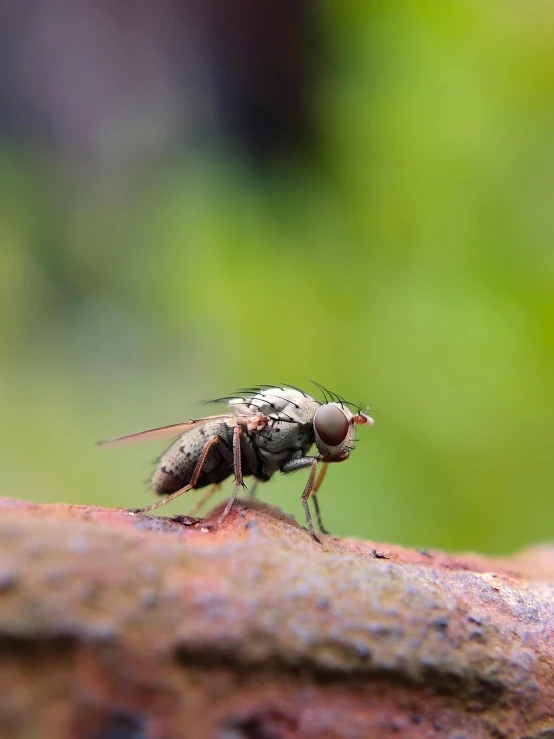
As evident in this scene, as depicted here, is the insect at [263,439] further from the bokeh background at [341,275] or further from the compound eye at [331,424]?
the bokeh background at [341,275]

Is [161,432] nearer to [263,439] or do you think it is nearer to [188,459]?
[188,459]

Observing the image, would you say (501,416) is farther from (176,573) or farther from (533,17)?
(176,573)

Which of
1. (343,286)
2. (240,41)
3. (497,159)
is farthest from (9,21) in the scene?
(497,159)

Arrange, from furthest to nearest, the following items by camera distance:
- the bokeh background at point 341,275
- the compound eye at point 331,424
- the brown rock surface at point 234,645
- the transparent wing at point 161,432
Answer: the bokeh background at point 341,275 → the compound eye at point 331,424 → the transparent wing at point 161,432 → the brown rock surface at point 234,645

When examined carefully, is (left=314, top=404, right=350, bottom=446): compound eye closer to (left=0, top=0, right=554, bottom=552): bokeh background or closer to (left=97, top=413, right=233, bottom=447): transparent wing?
(left=97, top=413, right=233, bottom=447): transparent wing

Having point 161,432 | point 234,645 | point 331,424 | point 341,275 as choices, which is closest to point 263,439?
point 331,424

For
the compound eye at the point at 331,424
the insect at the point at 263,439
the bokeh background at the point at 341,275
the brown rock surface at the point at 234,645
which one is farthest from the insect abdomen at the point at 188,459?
the bokeh background at the point at 341,275
